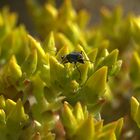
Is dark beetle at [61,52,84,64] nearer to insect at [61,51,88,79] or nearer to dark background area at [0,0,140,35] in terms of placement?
insect at [61,51,88,79]

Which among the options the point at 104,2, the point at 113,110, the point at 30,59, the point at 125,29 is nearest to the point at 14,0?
the point at 104,2

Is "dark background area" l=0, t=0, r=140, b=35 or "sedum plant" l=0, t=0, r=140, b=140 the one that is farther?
"dark background area" l=0, t=0, r=140, b=35

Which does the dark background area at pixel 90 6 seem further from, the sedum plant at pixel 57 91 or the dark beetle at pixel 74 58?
the dark beetle at pixel 74 58

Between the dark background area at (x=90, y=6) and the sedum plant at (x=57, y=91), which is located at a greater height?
the dark background area at (x=90, y=6)

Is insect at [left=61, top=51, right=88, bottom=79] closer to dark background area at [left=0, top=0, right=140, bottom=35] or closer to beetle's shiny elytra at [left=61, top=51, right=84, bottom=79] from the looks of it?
beetle's shiny elytra at [left=61, top=51, right=84, bottom=79]

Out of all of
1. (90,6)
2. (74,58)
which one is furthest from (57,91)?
(90,6)

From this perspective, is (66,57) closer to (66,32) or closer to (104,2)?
(66,32)

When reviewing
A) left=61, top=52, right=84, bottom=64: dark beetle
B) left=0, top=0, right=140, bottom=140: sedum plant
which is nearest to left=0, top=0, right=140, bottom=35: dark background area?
left=0, top=0, right=140, bottom=140: sedum plant

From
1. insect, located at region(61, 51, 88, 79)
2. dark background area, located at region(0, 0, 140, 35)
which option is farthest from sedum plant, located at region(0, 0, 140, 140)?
dark background area, located at region(0, 0, 140, 35)

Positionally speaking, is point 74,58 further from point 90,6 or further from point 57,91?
point 90,6

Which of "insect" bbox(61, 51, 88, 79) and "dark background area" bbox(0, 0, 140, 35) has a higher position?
"dark background area" bbox(0, 0, 140, 35)

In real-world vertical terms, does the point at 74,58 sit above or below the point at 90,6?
below

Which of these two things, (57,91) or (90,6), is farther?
(90,6)

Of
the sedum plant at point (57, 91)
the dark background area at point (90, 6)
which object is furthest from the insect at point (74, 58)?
the dark background area at point (90, 6)
